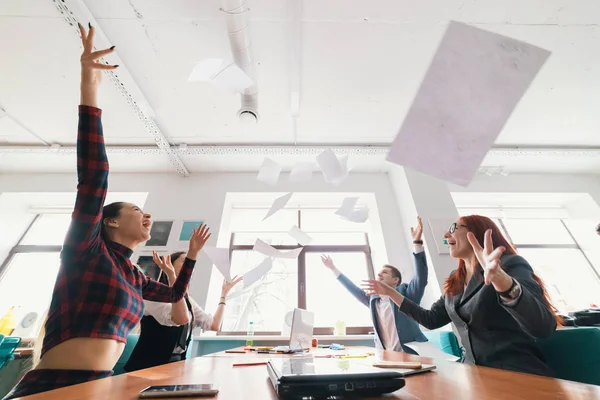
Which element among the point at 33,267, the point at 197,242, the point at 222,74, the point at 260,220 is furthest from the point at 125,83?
the point at 33,267

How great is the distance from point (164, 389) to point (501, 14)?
106 inches

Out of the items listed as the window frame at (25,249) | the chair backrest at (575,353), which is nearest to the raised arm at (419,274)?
the chair backrest at (575,353)

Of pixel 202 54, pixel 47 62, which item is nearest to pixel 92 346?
pixel 202 54

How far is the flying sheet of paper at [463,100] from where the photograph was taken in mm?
670

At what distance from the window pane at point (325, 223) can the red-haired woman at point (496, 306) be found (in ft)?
7.43

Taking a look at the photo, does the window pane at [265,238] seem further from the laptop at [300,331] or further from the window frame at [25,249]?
the window frame at [25,249]

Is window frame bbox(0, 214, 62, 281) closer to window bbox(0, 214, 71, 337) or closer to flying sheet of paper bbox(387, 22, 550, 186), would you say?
window bbox(0, 214, 71, 337)

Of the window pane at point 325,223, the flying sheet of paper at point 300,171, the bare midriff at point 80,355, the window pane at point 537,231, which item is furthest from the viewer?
the window pane at point 537,231

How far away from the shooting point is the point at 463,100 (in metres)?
0.72

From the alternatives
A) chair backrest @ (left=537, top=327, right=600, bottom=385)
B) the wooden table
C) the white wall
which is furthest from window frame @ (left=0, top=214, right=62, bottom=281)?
chair backrest @ (left=537, top=327, right=600, bottom=385)

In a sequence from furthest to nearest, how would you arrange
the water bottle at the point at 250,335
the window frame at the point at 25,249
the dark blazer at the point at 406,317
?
the window frame at the point at 25,249
the water bottle at the point at 250,335
the dark blazer at the point at 406,317

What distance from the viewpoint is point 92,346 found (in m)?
0.70

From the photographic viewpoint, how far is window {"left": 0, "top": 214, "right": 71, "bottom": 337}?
304cm

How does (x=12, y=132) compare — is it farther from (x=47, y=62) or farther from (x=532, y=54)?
(x=532, y=54)
